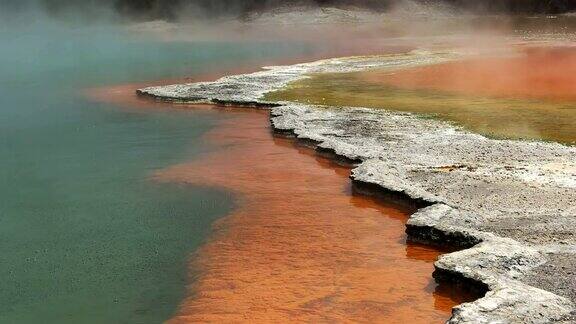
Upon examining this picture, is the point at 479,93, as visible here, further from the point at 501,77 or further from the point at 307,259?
the point at 307,259

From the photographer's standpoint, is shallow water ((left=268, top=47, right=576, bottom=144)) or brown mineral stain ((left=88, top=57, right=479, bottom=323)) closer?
brown mineral stain ((left=88, top=57, right=479, bottom=323))

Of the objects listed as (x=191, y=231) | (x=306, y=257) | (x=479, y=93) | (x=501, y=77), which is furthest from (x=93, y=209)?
(x=501, y=77)

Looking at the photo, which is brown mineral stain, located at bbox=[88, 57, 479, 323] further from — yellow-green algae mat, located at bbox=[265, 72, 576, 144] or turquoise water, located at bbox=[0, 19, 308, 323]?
Result: yellow-green algae mat, located at bbox=[265, 72, 576, 144]

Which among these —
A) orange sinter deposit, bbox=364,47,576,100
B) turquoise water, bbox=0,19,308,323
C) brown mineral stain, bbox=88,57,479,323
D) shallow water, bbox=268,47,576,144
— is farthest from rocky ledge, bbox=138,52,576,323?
orange sinter deposit, bbox=364,47,576,100

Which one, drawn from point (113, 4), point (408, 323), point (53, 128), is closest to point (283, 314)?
point (408, 323)

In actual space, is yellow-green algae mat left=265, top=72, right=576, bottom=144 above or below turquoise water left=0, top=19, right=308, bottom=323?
above

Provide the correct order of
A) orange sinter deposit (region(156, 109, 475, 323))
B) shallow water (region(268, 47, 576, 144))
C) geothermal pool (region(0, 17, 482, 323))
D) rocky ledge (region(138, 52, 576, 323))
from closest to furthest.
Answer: rocky ledge (region(138, 52, 576, 323)) < orange sinter deposit (region(156, 109, 475, 323)) < geothermal pool (region(0, 17, 482, 323)) < shallow water (region(268, 47, 576, 144))

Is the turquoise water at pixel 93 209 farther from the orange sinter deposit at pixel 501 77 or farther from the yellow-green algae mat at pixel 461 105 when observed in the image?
the orange sinter deposit at pixel 501 77

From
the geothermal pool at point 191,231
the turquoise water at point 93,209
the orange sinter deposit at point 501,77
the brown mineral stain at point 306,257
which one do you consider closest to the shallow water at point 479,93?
the orange sinter deposit at point 501,77
